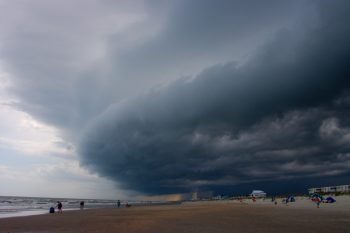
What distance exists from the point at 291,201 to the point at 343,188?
142839 mm

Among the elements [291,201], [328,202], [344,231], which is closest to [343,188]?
[291,201]

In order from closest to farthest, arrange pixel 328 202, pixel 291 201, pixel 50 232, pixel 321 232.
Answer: pixel 321 232 < pixel 50 232 < pixel 328 202 < pixel 291 201

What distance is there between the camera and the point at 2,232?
22.0 metres

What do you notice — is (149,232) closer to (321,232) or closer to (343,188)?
(321,232)

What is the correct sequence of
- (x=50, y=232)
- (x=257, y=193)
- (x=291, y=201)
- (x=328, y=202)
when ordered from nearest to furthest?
(x=50, y=232) < (x=328, y=202) < (x=291, y=201) < (x=257, y=193)

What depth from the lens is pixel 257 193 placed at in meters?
189

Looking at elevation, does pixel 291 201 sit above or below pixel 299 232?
below

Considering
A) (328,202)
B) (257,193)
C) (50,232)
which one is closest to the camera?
(50,232)

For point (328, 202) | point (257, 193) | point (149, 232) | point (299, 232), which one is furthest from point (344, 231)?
point (257, 193)

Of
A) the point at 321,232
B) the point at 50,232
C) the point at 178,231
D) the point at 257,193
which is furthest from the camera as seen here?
the point at 257,193

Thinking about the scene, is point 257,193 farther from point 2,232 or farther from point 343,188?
point 2,232

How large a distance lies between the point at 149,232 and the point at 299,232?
9.54m

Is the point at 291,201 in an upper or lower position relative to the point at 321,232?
lower

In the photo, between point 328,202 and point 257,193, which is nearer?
point 328,202
